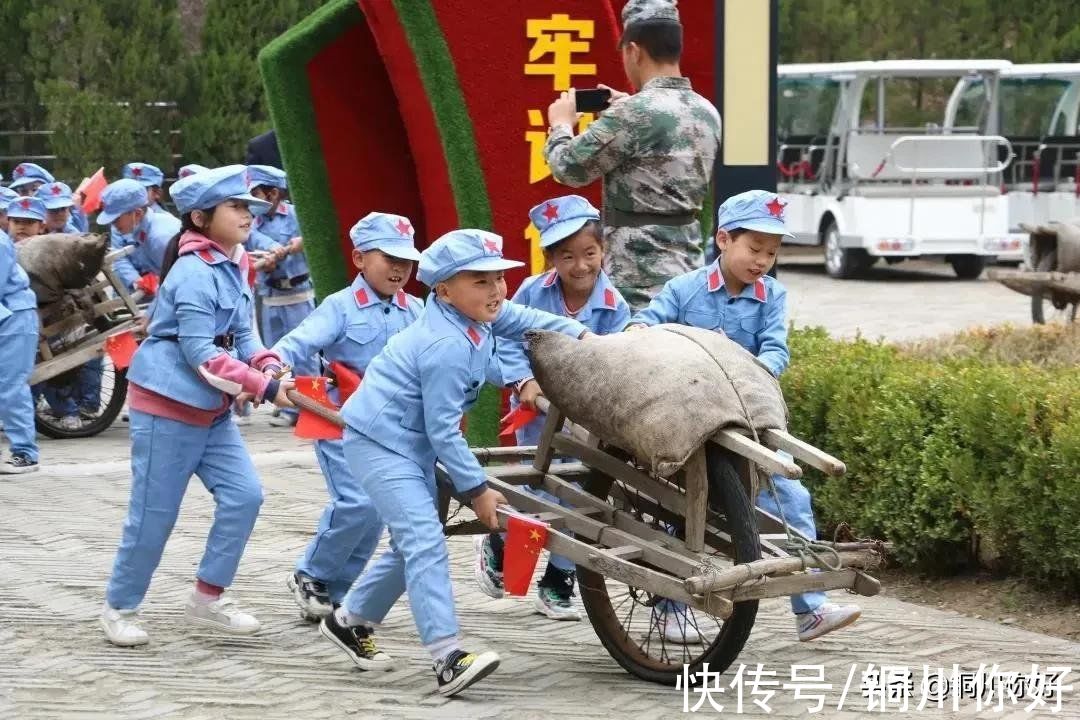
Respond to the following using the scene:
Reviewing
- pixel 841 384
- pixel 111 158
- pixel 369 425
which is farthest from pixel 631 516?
pixel 111 158

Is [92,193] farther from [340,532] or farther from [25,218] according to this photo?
[340,532]

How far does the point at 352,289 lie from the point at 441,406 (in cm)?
130

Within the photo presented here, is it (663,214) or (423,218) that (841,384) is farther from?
(423,218)

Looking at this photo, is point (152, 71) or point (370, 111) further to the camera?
point (152, 71)

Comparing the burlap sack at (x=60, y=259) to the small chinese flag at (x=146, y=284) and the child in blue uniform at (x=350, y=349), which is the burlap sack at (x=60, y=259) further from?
the child in blue uniform at (x=350, y=349)

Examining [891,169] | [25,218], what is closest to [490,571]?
[25,218]

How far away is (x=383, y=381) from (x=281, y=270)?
22.2 feet

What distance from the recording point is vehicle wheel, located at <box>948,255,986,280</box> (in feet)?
70.8

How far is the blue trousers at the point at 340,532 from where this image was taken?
19.9ft

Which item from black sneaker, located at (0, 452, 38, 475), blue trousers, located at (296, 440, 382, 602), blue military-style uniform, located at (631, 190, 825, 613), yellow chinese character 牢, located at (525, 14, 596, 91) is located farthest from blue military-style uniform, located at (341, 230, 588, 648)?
black sneaker, located at (0, 452, 38, 475)

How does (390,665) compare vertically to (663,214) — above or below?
below

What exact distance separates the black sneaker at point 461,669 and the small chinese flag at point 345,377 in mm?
1404

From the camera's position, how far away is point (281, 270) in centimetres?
1198

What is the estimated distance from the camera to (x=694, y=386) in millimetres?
4949
